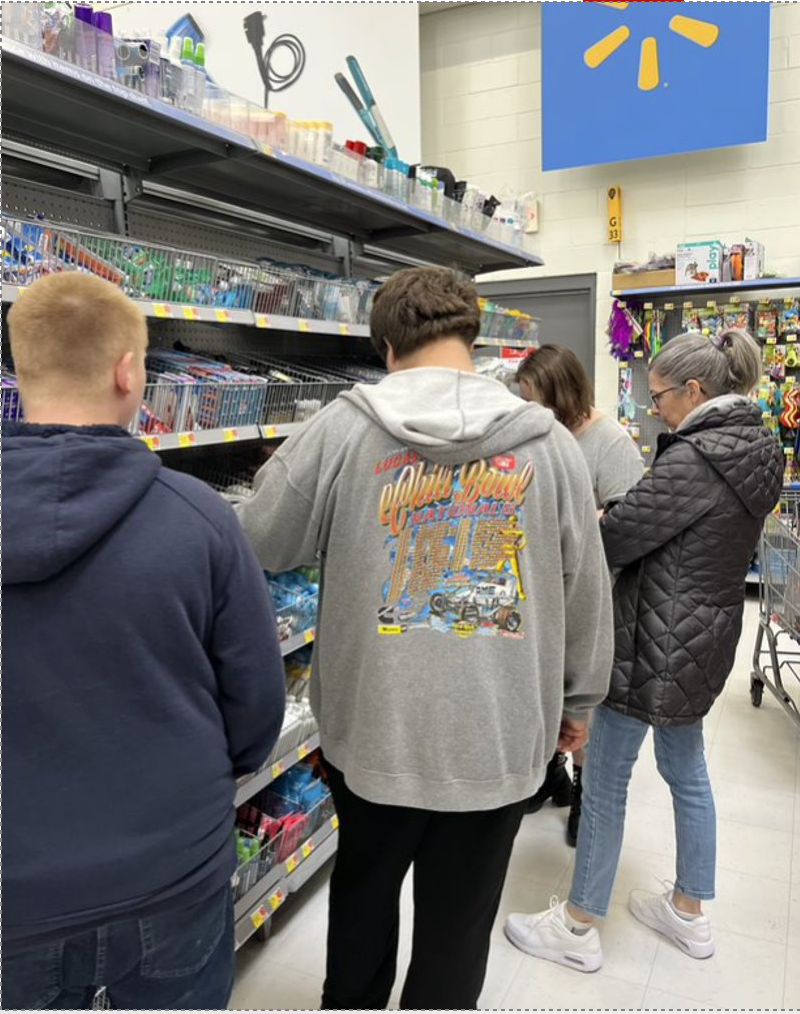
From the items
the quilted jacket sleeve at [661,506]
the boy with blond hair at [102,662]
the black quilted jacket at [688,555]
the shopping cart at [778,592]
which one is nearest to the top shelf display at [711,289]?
the shopping cart at [778,592]

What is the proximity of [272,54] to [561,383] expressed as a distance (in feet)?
8.34

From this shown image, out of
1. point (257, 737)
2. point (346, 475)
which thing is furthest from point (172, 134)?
point (257, 737)

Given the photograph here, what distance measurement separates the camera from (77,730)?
3.48 ft

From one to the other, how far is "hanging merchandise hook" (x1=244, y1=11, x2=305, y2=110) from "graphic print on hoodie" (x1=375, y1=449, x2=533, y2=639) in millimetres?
A: 3148

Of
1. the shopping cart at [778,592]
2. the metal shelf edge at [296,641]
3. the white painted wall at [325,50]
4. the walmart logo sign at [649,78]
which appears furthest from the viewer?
the walmart logo sign at [649,78]

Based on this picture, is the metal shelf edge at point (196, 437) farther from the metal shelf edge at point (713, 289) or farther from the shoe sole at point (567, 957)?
the metal shelf edge at point (713, 289)

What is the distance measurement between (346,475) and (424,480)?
15 centimetres

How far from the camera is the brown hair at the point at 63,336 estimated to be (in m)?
1.07

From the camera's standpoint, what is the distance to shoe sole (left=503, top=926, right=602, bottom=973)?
2154 mm

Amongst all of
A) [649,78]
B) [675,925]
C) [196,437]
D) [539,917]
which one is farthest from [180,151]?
[649,78]

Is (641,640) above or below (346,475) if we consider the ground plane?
below

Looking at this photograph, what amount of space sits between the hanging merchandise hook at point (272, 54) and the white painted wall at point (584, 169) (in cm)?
310

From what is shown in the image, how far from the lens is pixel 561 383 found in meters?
2.40

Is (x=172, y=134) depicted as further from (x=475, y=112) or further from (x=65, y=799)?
(x=475, y=112)
